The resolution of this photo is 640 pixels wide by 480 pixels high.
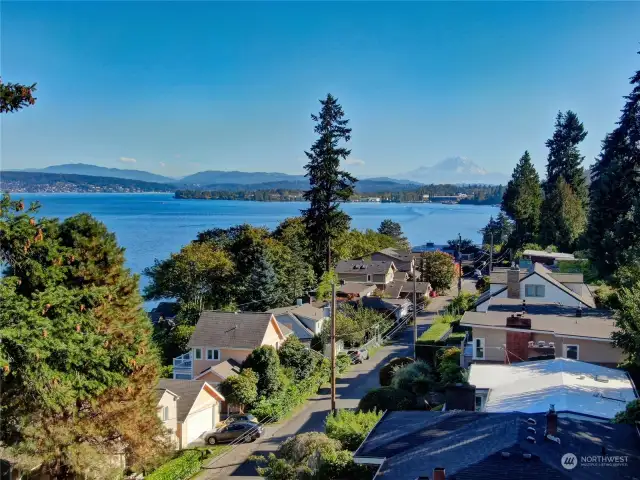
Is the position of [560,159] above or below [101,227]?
above

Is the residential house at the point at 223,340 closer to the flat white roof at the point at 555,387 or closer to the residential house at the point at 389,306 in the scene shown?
the residential house at the point at 389,306

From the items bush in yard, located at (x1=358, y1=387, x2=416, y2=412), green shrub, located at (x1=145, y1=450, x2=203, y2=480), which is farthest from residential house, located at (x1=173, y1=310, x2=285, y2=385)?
bush in yard, located at (x1=358, y1=387, x2=416, y2=412)

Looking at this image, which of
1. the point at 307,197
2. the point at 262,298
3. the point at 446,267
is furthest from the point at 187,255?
the point at 446,267

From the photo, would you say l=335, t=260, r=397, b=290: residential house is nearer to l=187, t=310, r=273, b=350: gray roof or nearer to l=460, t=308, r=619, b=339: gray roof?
l=187, t=310, r=273, b=350: gray roof

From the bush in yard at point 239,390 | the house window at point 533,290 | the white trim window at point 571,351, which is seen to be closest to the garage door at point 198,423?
the bush in yard at point 239,390

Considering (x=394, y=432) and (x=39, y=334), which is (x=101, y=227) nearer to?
(x=39, y=334)

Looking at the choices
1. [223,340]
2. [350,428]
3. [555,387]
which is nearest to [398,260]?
[223,340]
